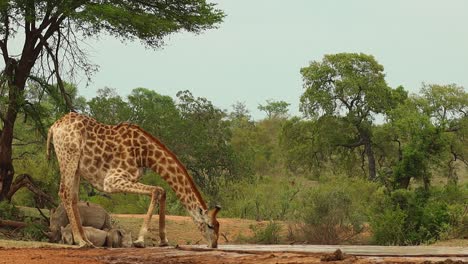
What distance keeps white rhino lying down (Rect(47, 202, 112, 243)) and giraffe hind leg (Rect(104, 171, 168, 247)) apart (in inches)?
149

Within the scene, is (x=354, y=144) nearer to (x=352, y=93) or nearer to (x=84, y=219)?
(x=352, y=93)

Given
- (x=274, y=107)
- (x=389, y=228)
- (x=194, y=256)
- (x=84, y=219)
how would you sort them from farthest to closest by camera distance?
(x=274, y=107) < (x=389, y=228) < (x=84, y=219) < (x=194, y=256)

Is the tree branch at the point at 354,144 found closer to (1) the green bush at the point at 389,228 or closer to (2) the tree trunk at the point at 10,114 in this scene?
(1) the green bush at the point at 389,228

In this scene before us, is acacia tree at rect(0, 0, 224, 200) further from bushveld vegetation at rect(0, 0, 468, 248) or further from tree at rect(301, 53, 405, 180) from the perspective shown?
tree at rect(301, 53, 405, 180)

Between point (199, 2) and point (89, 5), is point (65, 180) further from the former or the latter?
point (199, 2)

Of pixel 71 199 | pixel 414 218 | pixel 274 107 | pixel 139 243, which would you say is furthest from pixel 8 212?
pixel 274 107

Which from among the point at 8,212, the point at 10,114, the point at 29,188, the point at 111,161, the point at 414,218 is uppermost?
the point at 10,114

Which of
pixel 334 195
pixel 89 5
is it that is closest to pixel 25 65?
pixel 89 5

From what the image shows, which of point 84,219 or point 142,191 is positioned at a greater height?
point 142,191

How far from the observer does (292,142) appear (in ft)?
146

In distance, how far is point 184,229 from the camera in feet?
76.0

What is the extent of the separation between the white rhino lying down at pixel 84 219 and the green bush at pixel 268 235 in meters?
6.72

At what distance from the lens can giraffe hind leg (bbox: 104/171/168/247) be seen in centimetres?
1229

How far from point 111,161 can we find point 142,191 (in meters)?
1.37
